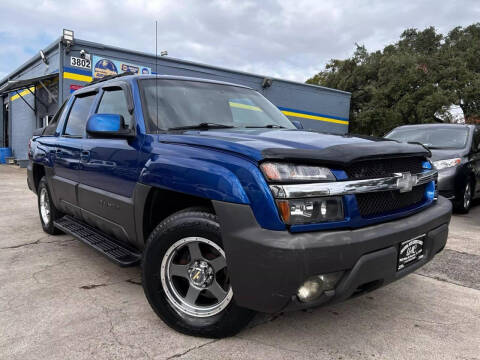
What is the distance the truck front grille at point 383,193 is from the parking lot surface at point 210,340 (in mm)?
812

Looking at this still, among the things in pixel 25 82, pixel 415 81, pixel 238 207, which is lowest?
pixel 238 207

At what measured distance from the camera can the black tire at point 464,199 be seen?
6312 millimetres

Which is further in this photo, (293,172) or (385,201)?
(385,201)

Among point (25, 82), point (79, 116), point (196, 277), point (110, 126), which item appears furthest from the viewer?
point (25, 82)

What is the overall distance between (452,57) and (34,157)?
29.7 m

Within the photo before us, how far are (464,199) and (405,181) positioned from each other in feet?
16.2

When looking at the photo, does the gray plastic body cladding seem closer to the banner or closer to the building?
the building

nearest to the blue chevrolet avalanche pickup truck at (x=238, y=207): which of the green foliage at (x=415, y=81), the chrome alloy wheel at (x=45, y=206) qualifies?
the chrome alloy wheel at (x=45, y=206)

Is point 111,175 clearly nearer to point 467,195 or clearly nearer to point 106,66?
point 467,195

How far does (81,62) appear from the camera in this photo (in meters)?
12.8

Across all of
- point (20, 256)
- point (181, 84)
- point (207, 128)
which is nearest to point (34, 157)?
point (20, 256)

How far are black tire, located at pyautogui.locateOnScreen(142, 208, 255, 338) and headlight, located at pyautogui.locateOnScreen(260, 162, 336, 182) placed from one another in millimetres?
437

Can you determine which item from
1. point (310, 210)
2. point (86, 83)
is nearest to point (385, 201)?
point (310, 210)

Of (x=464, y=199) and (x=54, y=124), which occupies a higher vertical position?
(x=54, y=124)
